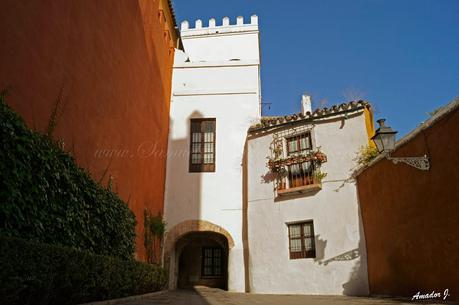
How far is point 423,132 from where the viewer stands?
545 centimetres

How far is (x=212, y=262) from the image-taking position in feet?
43.9

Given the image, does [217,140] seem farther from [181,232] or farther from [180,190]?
[181,232]

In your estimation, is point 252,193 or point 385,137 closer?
point 385,137

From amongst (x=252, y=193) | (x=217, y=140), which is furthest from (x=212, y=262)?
(x=217, y=140)

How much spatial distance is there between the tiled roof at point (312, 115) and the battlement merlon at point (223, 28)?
595 centimetres

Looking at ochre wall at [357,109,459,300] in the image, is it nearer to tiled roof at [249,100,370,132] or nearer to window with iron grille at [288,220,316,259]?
window with iron grille at [288,220,316,259]

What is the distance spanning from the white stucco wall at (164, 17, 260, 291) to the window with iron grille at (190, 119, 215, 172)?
183 millimetres

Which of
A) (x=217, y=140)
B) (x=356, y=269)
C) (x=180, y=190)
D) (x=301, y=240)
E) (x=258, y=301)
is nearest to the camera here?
(x=258, y=301)

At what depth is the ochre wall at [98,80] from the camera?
3.91 meters

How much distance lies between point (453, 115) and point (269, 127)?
6.20m

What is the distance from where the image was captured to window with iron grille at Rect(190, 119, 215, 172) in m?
11.4

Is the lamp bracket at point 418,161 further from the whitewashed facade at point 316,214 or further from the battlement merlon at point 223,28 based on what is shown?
the battlement merlon at point 223,28

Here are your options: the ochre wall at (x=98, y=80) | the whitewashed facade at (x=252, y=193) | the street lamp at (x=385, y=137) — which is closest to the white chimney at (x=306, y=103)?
the whitewashed facade at (x=252, y=193)

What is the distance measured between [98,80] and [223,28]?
34.6ft
